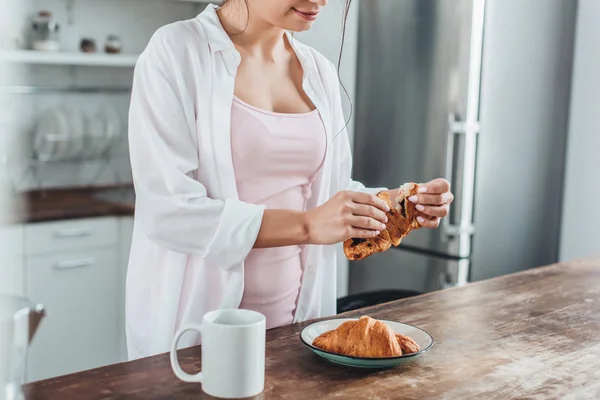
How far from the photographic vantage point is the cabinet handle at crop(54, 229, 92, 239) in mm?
2803

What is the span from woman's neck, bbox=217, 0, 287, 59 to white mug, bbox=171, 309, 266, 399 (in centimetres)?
71

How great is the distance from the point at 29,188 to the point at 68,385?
7.44 ft

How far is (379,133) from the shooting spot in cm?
324

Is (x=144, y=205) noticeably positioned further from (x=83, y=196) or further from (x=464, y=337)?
(x=83, y=196)

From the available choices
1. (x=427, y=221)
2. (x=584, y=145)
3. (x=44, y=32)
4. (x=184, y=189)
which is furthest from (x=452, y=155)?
(x=184, y=189)

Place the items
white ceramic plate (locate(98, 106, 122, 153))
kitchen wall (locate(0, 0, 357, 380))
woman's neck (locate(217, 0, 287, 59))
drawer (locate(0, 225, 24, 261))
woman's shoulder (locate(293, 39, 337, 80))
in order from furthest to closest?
white ceramic plate (locate(98, 106, 122, 153)) < kitchen wall (locate(0, 0, 357, 380)) < drawer (locate(0, 225, 24, 261)) < woman's shoulder (locate(293, 39, 337, 80)) < woman's neck (locate(217, 0, 287, 59))

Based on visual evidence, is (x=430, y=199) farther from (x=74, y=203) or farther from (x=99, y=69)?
(x=99, y=69)

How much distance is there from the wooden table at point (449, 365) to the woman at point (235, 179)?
0.17m

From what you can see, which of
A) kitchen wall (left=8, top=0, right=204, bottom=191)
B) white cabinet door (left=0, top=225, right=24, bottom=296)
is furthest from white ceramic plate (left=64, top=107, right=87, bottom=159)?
white cabinet door (left=0, top=225, right=24, bottom=296)

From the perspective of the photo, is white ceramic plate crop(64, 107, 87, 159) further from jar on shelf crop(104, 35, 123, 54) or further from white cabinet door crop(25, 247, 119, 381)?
white cabinet door crop(25, 247, 119, 381)

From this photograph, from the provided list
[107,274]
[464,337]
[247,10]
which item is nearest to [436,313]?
[464,337]

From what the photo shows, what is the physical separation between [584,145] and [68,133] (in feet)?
7.14

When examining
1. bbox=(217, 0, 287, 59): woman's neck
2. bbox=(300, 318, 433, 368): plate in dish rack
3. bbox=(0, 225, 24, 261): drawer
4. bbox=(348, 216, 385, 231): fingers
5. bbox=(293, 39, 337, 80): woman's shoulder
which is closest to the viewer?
bbox=(300, 318, 433, 368): plate in dish rack

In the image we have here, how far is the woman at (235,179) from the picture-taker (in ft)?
4.46
